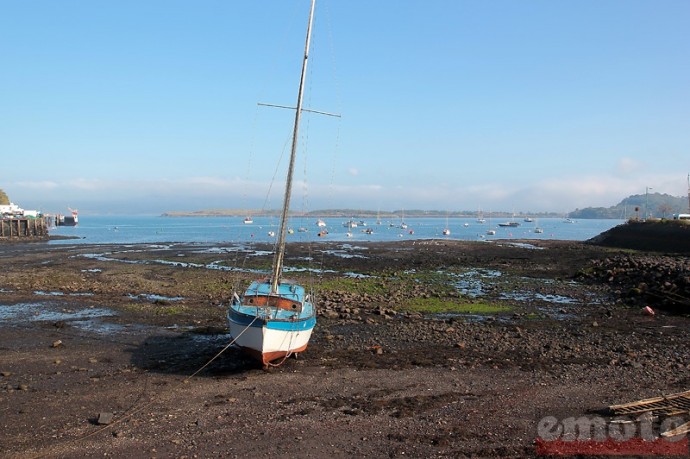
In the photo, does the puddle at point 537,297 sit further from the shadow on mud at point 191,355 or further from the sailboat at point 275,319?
the shadow on mud at point 191,355

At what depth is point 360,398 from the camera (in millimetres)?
13094

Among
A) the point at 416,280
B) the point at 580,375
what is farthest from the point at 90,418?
the point at 416,280

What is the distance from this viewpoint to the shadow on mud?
15.7 m

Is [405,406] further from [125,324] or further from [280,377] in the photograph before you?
[125,324]

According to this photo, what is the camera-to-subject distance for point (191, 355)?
17.5m

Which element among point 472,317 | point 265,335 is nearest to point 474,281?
point 472,317

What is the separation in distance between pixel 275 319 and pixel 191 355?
4.13 m

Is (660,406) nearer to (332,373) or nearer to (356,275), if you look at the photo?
(332,373)

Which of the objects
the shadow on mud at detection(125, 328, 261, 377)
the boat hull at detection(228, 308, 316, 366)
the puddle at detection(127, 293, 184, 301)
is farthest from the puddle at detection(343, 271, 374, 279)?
the boat hull at detection(228, 308, 316, 366)

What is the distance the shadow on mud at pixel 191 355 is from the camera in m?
15.7

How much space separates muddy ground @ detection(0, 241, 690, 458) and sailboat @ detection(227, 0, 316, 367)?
0.73 metres

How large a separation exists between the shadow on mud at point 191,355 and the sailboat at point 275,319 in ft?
3.12

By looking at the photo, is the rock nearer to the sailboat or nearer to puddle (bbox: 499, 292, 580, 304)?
the sailboat

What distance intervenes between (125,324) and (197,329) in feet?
11.5
